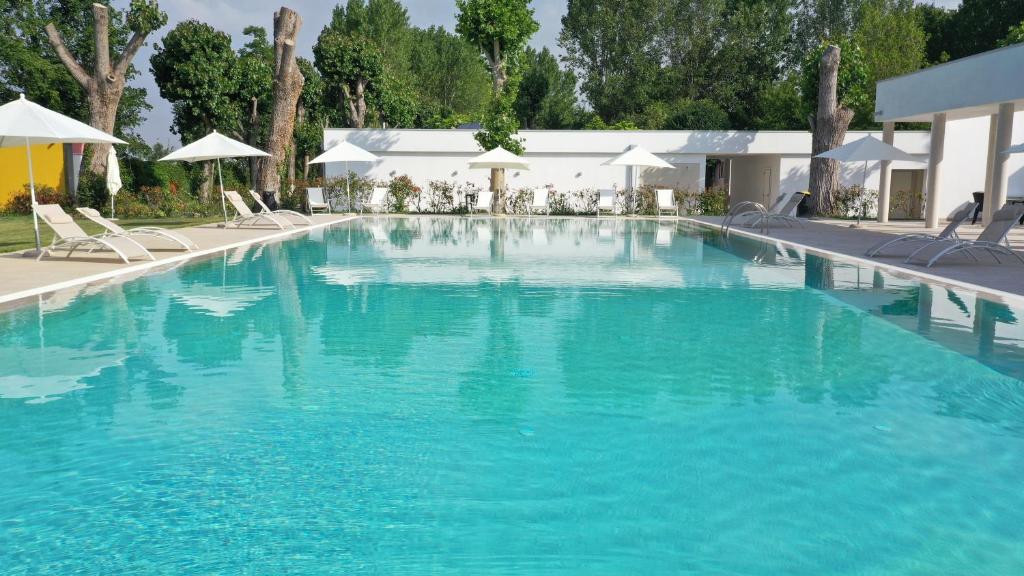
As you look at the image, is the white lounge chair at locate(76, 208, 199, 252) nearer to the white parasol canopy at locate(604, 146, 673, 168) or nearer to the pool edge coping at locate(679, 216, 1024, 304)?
the pool edge coping at locate(679, 216, 1024, 304)

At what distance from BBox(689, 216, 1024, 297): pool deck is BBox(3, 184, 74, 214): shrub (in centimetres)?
1943

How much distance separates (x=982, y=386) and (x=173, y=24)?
28656 mm

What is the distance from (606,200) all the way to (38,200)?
1768 cm

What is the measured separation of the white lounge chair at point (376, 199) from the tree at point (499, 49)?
363 cm

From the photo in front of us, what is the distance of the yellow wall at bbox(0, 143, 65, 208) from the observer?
25.4m

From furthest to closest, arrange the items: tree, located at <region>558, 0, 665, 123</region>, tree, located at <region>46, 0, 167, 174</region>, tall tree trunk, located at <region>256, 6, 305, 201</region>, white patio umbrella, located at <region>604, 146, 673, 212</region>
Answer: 1. tree, located at <region>558, 0, 665, 123</region>
2. white patio umbrella, located at <region>604, 146, 673, 212</region>
3. tree, located at <region>46, 0, 167, 174</region>
4. tall tree trunk, located at <region>256, 6, 305, 201</region>

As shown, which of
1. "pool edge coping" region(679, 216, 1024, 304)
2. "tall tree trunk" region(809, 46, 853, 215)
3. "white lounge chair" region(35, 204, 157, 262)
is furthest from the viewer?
"tall tree trunk" region(809, 46, 853, 215)

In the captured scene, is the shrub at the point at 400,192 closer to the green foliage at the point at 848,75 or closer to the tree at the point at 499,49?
the tree at the point at 499,49

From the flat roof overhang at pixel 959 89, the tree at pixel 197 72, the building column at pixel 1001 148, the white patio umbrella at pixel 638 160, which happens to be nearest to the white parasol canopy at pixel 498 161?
the white patio umbrella at pixel 638 160

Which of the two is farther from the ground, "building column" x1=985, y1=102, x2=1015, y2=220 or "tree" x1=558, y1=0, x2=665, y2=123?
"tree" x1=558, y1=0, x2=665, y2=123

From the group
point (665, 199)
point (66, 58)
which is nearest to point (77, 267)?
point (66, 58)

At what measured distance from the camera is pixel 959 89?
54.7ft

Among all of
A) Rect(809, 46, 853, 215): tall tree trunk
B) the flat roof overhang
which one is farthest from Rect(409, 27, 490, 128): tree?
the flat roof overhang

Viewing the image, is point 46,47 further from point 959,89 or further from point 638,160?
point 959,89
